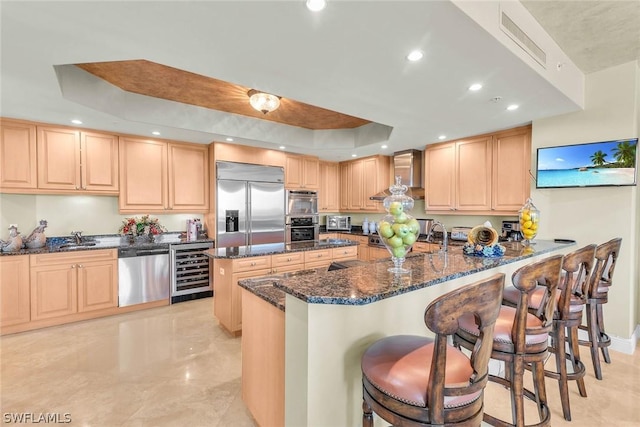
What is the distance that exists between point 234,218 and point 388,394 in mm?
3928

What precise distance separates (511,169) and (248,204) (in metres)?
3.91

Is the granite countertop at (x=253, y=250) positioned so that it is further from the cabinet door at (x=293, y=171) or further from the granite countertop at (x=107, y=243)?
the cabinet door at (x=293, y=171)

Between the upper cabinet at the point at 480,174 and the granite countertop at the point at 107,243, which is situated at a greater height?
the upper cabinet at the point at 480,174

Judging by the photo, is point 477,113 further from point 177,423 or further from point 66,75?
point 66,75

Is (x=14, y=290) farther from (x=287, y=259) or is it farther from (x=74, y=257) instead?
(x=287, y=259)

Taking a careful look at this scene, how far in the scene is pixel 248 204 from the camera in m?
4.64

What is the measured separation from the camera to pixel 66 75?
260cm

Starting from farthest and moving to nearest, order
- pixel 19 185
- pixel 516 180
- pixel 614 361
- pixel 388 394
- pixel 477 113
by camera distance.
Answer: pixel 516 180 < pixel 19 185 < pixel 477 113 < pixel 614 361 < pixel 388 394

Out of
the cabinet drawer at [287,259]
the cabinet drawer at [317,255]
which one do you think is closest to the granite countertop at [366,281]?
the cabinet drawer at [287,259]

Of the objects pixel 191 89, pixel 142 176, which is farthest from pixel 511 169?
pixel 142 176

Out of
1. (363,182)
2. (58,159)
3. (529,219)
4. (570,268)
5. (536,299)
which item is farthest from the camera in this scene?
(363,182)

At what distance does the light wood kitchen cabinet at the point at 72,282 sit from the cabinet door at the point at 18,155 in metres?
0.95

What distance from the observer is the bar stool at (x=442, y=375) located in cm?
88

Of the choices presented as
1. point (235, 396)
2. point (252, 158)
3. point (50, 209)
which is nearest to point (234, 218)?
point (252, 158)
